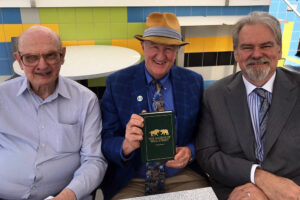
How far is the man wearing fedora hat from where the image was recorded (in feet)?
5.19

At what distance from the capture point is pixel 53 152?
4.78 feet

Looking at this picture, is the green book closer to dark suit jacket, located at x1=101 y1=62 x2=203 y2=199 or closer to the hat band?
dark suit jacket, located at x1=101 y1=62 x2=203 y2=199

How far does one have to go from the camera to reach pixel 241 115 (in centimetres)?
153

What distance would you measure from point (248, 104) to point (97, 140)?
91cm

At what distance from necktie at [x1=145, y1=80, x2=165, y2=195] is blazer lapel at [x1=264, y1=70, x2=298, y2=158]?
0.60 meters

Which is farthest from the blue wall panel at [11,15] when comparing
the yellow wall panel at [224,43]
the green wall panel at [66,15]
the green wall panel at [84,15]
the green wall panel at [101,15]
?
the yellow wall panel at [224,43]

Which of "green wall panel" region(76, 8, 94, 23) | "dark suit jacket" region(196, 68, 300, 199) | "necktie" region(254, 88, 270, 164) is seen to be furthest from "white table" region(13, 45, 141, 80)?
"necktie" region(254, 88, 270, 164)

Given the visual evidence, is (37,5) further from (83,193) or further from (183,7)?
(83,193)

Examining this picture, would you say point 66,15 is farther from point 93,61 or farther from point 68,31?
point 93,61

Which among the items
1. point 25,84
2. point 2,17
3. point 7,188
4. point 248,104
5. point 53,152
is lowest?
point 7,188

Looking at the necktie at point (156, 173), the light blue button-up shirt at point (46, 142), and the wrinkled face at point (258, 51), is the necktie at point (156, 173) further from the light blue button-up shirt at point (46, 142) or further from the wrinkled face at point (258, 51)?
the wrinkled face at point (258, 51)

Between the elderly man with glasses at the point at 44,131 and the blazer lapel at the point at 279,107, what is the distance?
94 centimetres

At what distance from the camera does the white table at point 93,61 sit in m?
2.35

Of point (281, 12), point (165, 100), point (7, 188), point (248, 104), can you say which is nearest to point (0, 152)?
point (7, 188)
